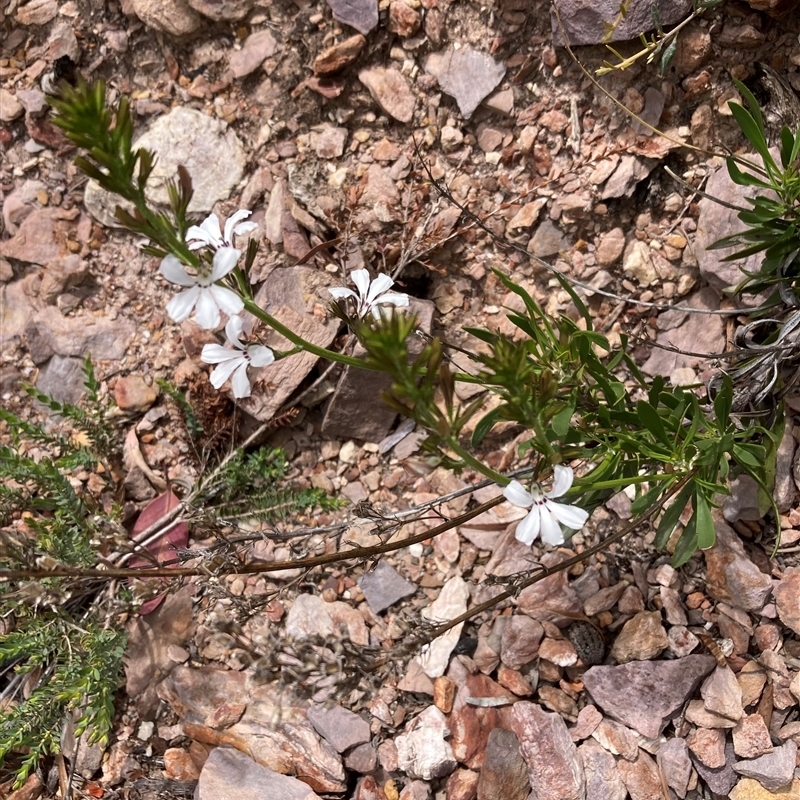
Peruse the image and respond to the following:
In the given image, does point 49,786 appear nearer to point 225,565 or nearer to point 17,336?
point 225,565

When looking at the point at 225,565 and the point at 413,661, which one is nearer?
the point at 225,565

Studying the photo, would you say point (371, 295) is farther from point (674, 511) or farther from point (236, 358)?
point (674, 511)

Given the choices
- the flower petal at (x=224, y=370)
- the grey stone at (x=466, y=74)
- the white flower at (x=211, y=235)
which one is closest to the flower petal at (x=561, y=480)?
the flower petal at (x=224, y=370)

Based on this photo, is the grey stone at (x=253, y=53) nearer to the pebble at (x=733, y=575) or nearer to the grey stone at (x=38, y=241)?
the grey stone at (x=38, y=241)

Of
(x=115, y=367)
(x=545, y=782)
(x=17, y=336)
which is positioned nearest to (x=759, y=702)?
(x=545, y=782)

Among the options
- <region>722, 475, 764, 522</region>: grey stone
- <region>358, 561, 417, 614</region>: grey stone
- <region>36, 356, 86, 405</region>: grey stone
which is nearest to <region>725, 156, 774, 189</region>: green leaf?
<region>722, 475, 764, 522</region>: grey stone

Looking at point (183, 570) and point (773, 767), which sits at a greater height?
point (183, 570)

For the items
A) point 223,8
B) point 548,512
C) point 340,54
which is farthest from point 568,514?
point 223,8
